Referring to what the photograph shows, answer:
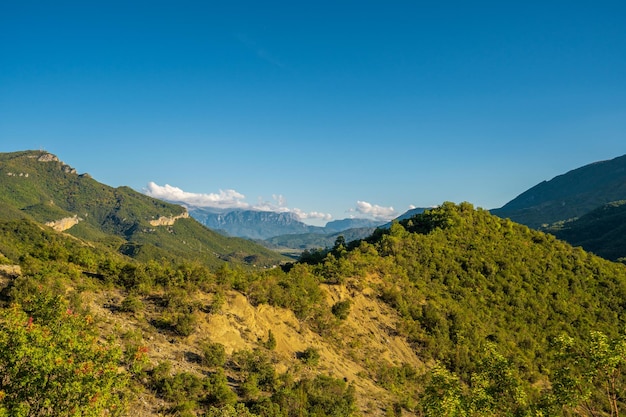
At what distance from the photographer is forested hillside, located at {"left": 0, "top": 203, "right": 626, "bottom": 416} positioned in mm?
14828

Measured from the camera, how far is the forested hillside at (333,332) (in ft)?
48.6

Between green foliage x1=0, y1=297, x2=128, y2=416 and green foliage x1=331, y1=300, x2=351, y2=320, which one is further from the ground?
green foliage x1=0, y1=297, x2=128, y2=416

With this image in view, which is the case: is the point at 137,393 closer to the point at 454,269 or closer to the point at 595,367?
the point at 595,367

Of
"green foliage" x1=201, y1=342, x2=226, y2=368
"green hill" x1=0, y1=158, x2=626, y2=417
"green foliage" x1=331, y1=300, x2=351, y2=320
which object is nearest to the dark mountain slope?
"green hill" x1=0, y1=158, x2=626, y2=417

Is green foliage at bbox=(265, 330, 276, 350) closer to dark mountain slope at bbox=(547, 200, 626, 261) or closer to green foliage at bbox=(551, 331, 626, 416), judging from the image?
green foliage at bbox=(551, 331, 626, 416)

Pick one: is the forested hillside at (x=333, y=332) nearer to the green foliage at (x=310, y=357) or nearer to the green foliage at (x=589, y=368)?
the green foliage at (x=589, y=368)

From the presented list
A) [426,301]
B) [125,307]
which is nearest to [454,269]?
[426,301]

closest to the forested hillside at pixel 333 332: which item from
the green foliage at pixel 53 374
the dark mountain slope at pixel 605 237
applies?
the green foliage at pixel 53 374

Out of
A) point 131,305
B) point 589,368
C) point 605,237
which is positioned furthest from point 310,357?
point 605,237

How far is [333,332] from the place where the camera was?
34906 mm

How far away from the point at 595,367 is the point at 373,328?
77.8 feet

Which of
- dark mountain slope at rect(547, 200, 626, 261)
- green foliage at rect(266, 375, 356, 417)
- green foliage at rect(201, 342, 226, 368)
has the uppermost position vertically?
dark mountain slope at rect(547, 200, 626, 261)

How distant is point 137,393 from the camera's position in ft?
62.5

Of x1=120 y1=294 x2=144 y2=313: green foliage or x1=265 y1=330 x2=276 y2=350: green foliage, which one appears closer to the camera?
x1=120 y1=294 x2=144 y2=313: green foliage
